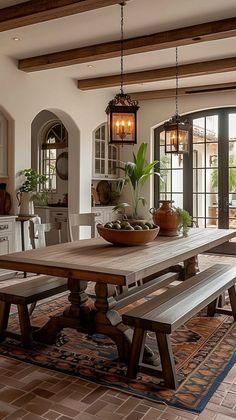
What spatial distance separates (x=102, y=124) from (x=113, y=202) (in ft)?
5.09

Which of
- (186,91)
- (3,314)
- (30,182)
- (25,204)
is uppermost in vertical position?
(186,91)

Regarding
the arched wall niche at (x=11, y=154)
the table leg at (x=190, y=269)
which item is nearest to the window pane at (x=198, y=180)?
the table leg at (x=190, y=269)

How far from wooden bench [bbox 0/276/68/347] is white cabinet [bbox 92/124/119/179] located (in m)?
4.14

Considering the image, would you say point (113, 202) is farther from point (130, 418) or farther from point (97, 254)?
point (130, 418)

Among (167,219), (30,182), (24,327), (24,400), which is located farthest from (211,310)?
(30,182)

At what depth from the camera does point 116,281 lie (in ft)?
7.97

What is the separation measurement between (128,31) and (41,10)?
3.88 feet

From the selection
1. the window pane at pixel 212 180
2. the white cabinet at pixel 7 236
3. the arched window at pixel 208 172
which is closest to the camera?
the white cabinet at pixel 7 236

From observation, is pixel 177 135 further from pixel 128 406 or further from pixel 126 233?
pixel 128 406

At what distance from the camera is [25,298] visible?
10.2 ft

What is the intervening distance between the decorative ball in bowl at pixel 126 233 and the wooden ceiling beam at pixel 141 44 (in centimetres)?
228

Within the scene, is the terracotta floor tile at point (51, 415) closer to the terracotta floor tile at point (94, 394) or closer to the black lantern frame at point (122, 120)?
the terracotta floor tile at point (94, 394)

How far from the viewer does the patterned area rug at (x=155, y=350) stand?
2.50 meters

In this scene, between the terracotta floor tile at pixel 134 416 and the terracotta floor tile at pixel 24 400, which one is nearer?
the terracotta floor tile at pixel 134 416
